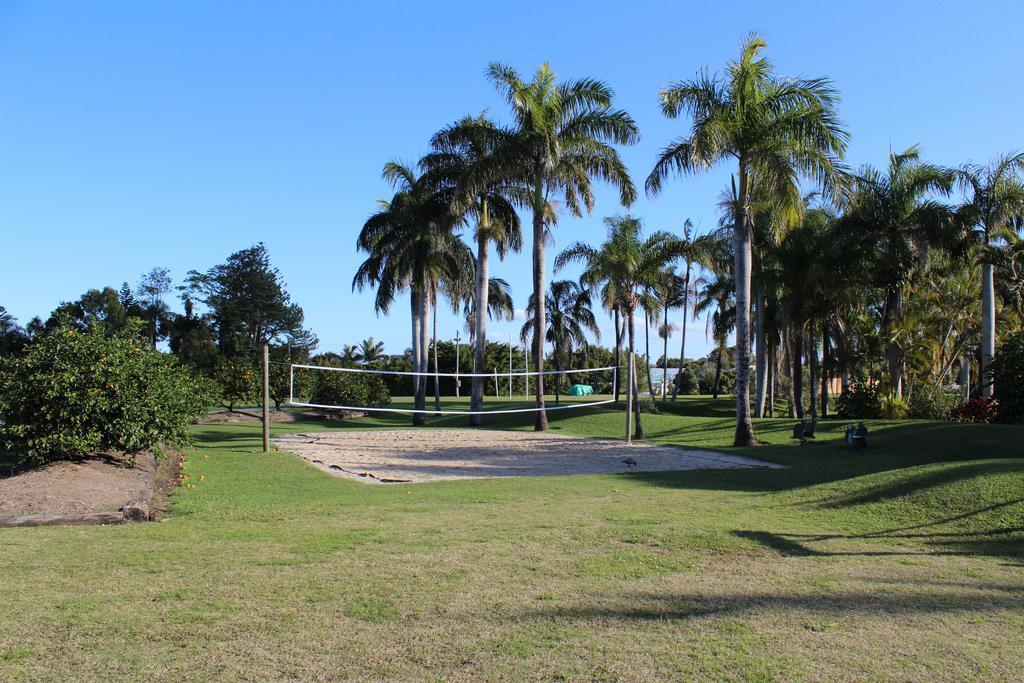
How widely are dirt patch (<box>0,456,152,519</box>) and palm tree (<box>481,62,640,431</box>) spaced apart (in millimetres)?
16452

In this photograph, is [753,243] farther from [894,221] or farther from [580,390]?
[580,390]

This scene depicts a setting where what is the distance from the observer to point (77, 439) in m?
10.7

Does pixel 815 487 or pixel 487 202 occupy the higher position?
pixel 487 202

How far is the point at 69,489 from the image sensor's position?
9.05 metres

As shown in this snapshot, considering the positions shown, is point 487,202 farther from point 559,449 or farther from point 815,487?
point 815,487

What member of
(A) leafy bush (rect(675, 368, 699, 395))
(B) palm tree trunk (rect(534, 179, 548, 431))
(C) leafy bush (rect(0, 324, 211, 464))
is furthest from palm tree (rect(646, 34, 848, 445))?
(A) leafy bush (rect(675, 368, 699, 395))

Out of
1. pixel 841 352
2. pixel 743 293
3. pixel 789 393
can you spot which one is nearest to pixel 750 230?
pixel 743 293

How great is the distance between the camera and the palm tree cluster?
64.6ft

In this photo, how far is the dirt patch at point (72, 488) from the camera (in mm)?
8188

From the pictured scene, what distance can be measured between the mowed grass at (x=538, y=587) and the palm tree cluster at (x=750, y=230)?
11.5 meters

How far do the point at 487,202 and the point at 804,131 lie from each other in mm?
13450

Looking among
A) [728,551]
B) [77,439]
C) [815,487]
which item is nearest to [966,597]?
[728,551]

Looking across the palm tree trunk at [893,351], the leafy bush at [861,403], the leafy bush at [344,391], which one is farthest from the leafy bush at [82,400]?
the palm tree trunk at [893,351]

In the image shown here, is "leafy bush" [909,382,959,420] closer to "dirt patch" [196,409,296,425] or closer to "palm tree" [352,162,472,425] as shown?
"palm tree" [352,162,472,425]
